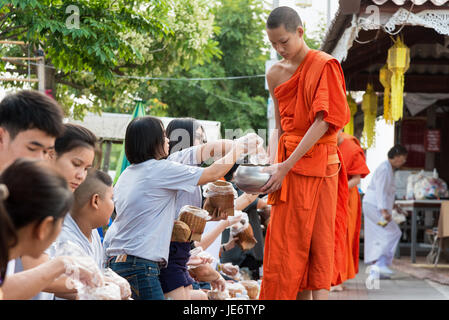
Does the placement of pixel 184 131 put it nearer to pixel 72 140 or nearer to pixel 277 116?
pixel 277 116

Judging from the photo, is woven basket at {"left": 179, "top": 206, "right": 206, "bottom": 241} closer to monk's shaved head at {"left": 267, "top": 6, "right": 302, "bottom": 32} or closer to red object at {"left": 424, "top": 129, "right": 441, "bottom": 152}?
monk's shaved head at {"left": 267, "top": 6, "right": 302, "bottom": 32}

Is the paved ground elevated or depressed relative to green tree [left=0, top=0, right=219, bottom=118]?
depressed

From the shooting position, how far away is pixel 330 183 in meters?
4.09

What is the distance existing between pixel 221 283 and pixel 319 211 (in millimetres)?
842

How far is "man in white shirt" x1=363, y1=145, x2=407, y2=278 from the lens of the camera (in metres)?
9.05

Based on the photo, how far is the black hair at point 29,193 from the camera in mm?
1785

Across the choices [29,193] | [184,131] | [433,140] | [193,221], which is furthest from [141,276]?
[433,140]

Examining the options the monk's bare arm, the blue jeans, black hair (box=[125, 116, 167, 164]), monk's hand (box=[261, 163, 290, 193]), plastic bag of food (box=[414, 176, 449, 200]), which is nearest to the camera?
the blue jeans

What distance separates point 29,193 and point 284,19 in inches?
98.6

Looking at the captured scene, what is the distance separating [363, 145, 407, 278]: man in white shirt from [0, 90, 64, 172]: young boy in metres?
7.06

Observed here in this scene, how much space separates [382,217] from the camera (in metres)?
9.23

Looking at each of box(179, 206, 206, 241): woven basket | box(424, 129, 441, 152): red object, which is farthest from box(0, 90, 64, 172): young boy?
box(424, 129, 441, 152): red object

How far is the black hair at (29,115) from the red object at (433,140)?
11.7 m
